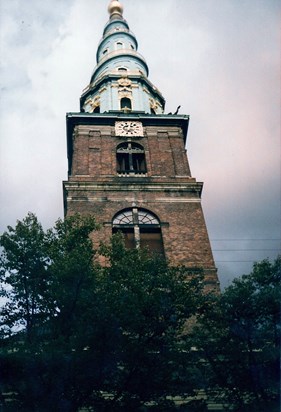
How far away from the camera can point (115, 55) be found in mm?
35375

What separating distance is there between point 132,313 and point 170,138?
17.9 m

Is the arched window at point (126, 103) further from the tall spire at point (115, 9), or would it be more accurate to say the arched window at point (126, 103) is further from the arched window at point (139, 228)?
the tall spire at point (115, 9)

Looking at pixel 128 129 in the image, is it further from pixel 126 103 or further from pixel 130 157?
pixel 126 103

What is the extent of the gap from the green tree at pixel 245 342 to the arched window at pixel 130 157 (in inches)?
523

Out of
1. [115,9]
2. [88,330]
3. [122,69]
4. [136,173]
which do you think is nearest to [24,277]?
[88,330]

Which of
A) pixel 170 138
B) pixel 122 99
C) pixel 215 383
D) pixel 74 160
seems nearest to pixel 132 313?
pixel 215 383

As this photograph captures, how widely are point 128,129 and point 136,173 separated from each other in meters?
3.78

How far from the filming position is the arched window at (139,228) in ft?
68.2

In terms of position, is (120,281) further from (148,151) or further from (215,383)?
(148,151)

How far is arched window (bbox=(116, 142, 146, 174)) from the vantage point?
2547cm

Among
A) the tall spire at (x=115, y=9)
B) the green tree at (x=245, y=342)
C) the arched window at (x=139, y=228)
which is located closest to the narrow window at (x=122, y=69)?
the tall spire at (x=115, y=9)

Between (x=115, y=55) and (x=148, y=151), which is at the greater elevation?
(x=115, y=55)

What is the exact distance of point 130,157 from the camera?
84.2ft

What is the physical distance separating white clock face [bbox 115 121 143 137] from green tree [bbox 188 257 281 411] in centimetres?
1549
